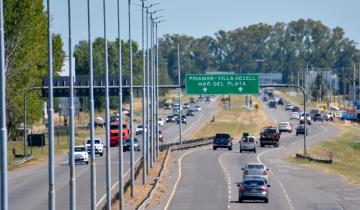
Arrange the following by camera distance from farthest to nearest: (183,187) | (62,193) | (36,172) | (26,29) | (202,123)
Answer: (202,123) < (26,29) < (36,172) < (183,187) < (62,193)

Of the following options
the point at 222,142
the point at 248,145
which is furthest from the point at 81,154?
the point at 222,142

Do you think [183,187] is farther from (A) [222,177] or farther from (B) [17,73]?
(B) [17,73]

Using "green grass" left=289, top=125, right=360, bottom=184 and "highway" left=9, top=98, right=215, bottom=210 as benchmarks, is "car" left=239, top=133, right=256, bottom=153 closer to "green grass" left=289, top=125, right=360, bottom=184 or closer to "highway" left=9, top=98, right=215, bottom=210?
"green grass" left=289, top=125, right=360, bottom=184

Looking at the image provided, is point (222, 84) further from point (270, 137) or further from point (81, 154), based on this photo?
point (270, 137)

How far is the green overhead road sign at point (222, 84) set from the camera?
325ft

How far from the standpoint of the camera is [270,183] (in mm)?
71188

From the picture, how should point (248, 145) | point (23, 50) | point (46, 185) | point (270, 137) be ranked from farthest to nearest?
point (270, 137) < point (248, 145) < point (23, 50) < point (46, 185)

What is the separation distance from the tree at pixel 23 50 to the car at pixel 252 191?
138ft

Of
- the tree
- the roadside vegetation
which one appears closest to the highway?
the tree

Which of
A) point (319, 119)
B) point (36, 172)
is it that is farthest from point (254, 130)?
point (36, 172)

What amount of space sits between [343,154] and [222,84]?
2360cm

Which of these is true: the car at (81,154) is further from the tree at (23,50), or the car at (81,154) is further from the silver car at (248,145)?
the silver car at (248,145)

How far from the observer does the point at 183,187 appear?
67.1m

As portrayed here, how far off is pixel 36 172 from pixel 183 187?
17479 millimetres
